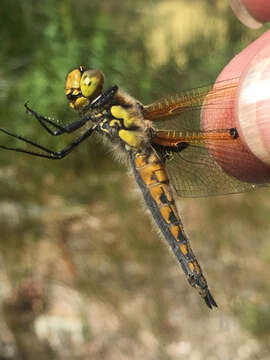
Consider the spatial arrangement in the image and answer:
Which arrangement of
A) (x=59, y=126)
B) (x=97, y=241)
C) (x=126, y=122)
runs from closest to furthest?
(x=59, y=126) → (x=126, y=122) → (x=97, y=241)

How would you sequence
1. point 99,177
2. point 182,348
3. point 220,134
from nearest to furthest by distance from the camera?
1. point 220,134
2. point 182,348
3. point 99,177

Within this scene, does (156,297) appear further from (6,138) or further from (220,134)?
(220,134)

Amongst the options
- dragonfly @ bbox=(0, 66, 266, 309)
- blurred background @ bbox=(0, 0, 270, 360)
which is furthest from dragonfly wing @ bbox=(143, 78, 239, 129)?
blurred background @ bbox=(0, 0, 270, 360)

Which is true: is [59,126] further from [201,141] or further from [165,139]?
[201,141]

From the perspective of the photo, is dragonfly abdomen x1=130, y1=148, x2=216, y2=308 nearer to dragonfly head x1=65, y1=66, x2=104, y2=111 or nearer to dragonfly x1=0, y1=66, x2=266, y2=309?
dragonfly x1=0, y1=66, x2=266, y2=309

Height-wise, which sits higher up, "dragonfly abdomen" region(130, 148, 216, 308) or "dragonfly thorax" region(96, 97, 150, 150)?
"dragonfly thorax" region(96, 97, 150, 150)

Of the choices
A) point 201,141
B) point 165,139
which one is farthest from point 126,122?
point 201,141

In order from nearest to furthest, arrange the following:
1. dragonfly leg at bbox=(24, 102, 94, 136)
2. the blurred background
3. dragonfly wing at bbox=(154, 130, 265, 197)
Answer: dragonfly leg at bbox=(24, 102, 94, 136), dragonfly wing at bbox=(154, 130, 265, 197), the blurred background

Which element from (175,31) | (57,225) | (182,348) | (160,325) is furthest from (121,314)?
(175,31)
